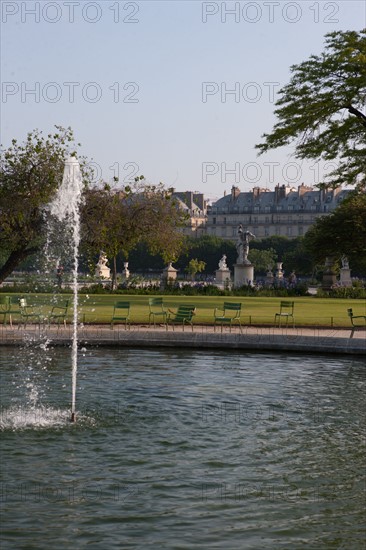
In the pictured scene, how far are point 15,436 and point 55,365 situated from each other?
6958mm

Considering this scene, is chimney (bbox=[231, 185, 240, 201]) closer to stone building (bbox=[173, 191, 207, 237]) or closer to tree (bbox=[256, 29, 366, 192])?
stone building (bbox=[173, 191, 207, 237])

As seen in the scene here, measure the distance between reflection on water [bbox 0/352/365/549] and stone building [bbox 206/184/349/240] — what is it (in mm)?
130333

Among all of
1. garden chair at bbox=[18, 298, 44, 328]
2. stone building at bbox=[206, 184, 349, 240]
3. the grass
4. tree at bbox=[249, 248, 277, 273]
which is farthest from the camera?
stone building at bbox=[206, 184, 349, 240]

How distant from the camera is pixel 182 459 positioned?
37.0 ft

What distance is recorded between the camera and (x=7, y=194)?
36156mm

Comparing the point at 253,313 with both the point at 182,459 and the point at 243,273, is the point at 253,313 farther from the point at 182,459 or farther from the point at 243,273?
the point at 243,273

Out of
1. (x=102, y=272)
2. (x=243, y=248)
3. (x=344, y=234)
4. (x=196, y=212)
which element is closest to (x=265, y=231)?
(x=196, y=212)

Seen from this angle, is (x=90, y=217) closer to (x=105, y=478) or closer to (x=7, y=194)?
(x=7, y=194)

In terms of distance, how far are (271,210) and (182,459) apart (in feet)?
474

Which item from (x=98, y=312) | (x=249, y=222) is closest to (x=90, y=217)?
(x=98, y=312)

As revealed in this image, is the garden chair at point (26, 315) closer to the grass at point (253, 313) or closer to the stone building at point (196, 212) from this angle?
the grass at point (253, 313)

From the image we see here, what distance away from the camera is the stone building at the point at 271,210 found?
489 feet

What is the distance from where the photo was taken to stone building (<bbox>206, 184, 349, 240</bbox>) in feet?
489

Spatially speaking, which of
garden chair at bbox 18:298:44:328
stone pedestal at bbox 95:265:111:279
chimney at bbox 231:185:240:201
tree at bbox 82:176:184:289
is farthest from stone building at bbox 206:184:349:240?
garden chair at bbox 18:298:44:328
